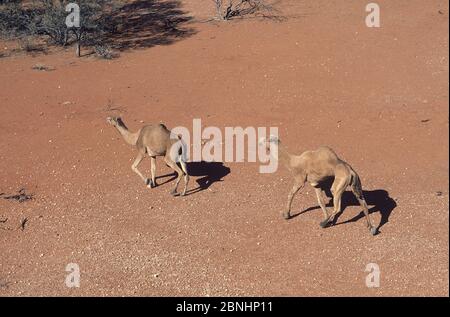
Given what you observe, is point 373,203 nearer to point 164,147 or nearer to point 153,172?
point 164,147

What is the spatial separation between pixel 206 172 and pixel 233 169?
2.15 feet

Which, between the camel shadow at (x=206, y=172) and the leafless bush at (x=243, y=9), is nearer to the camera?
the camel shadow at (x=206, y=172)

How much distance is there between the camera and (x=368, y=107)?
15.8 metres

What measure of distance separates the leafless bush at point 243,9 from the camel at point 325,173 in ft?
51.7

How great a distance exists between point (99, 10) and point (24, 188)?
54.4 ft

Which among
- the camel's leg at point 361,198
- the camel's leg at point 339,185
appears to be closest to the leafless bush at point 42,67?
the camel's leg at point 339,185

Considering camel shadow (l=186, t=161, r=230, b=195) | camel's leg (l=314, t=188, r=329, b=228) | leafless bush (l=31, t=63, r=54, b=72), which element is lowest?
camel shadow (l=186, t=161, r=230, b=195)

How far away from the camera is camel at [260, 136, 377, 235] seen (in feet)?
34.3

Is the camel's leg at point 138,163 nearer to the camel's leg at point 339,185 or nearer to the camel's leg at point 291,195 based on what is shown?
the camel's leg at point 291,195

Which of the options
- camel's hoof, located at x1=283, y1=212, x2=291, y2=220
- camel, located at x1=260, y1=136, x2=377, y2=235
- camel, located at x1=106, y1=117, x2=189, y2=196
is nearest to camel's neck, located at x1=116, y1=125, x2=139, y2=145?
camel, located at x1=106, y1=117, x2=189, y2=196

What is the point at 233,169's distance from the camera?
13.6 metres

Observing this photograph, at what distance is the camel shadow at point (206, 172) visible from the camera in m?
13.1

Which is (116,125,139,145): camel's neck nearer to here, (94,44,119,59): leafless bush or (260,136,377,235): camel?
(260,136,377,235): camel

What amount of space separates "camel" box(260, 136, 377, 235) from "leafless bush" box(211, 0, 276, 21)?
15753mm
